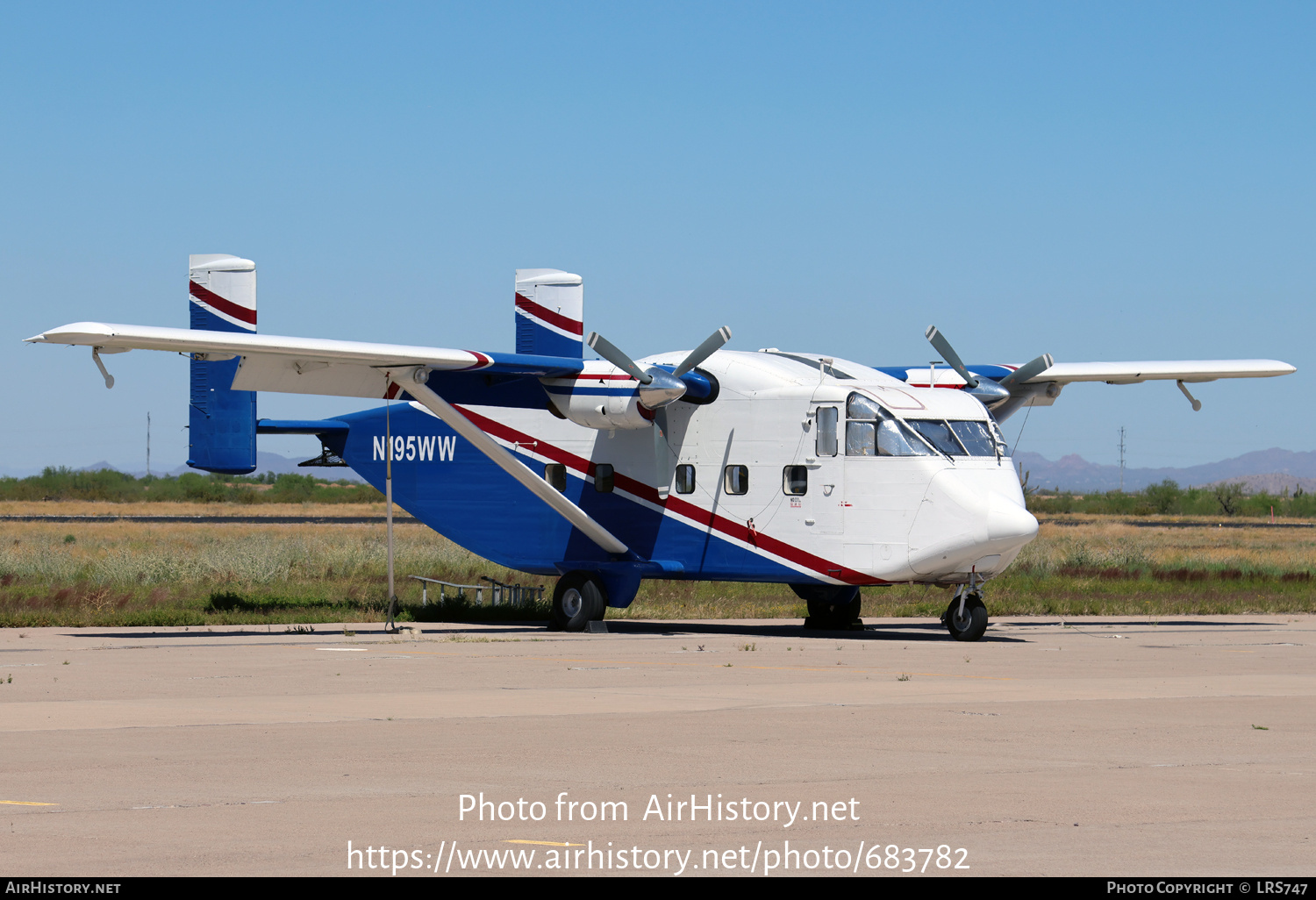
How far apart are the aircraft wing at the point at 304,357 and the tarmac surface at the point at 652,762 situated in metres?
4.16

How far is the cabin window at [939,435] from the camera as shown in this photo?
907 inches

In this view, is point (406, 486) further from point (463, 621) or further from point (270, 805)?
point (270, 805)

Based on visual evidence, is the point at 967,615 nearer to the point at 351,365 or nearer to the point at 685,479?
the point at 685,479

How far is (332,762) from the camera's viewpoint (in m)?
10.5

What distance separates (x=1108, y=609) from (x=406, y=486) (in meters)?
13.6

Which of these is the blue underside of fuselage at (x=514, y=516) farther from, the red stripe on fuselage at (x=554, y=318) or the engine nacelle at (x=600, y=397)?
the red stripe on fuselage at (x=554, y=318)

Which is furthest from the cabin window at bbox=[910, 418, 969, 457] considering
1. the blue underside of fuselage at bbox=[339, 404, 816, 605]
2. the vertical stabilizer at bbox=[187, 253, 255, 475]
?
the vertical stabilizer at bbox=[187, 253, 255, 475]

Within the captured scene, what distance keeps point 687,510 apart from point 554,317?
14.8ft

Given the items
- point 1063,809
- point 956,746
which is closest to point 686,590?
point 956,746

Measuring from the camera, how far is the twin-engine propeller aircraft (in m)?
22.8

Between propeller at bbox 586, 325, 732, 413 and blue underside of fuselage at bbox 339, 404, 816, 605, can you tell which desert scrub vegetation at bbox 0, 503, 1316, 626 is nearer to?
blue underside of fuselage at bbox 339, 404, 816, 605

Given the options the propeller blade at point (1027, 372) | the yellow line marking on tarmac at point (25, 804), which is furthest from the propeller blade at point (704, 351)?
the yellow line marking on tarmac at point (25, 804)

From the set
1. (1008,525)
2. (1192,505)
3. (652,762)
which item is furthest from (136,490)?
(652,762)

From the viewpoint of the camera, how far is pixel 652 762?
10.6 m
